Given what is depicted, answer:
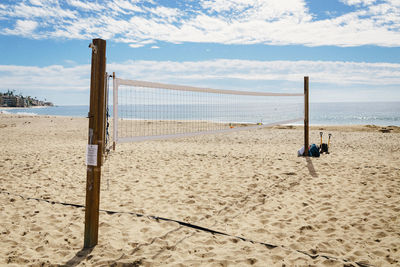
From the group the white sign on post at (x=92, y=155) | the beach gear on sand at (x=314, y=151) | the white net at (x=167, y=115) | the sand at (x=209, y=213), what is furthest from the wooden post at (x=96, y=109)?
the beach gear on sand at (x=314, y=151)

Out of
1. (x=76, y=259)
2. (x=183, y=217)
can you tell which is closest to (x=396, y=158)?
(x=183, y=217)

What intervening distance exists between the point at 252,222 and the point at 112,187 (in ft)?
9.37

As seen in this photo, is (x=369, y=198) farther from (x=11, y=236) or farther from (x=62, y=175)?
(x=62, y=175)

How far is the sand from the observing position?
286 centimetres

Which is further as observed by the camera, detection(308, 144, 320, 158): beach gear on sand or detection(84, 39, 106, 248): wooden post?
detection(308, 144, 320, 158): beach gear on sand

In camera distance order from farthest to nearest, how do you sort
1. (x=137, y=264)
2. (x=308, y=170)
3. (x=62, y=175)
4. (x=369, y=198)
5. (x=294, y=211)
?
(x=308, y=170) → (x=62, y=175) → (x=369, y=198) → (x=294, y=211) → (x=137, y=264)

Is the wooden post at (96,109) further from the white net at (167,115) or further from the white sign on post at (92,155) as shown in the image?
the white net at (167,115)

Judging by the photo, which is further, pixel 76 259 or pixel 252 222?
pixel 252 222

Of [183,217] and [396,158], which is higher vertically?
[396,158]

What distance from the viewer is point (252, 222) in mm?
3689

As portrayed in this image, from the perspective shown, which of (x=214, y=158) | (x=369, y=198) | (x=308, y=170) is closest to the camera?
(x=369, y=198)

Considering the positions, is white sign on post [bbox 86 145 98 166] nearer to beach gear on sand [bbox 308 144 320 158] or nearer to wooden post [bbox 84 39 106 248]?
wooden post [bbox 84 39 106 248]

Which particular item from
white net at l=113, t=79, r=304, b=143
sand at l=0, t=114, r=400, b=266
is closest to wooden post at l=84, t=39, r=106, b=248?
white net at l=113, t=79, r=304, b=143

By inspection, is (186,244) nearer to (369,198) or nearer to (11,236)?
(11,236)
